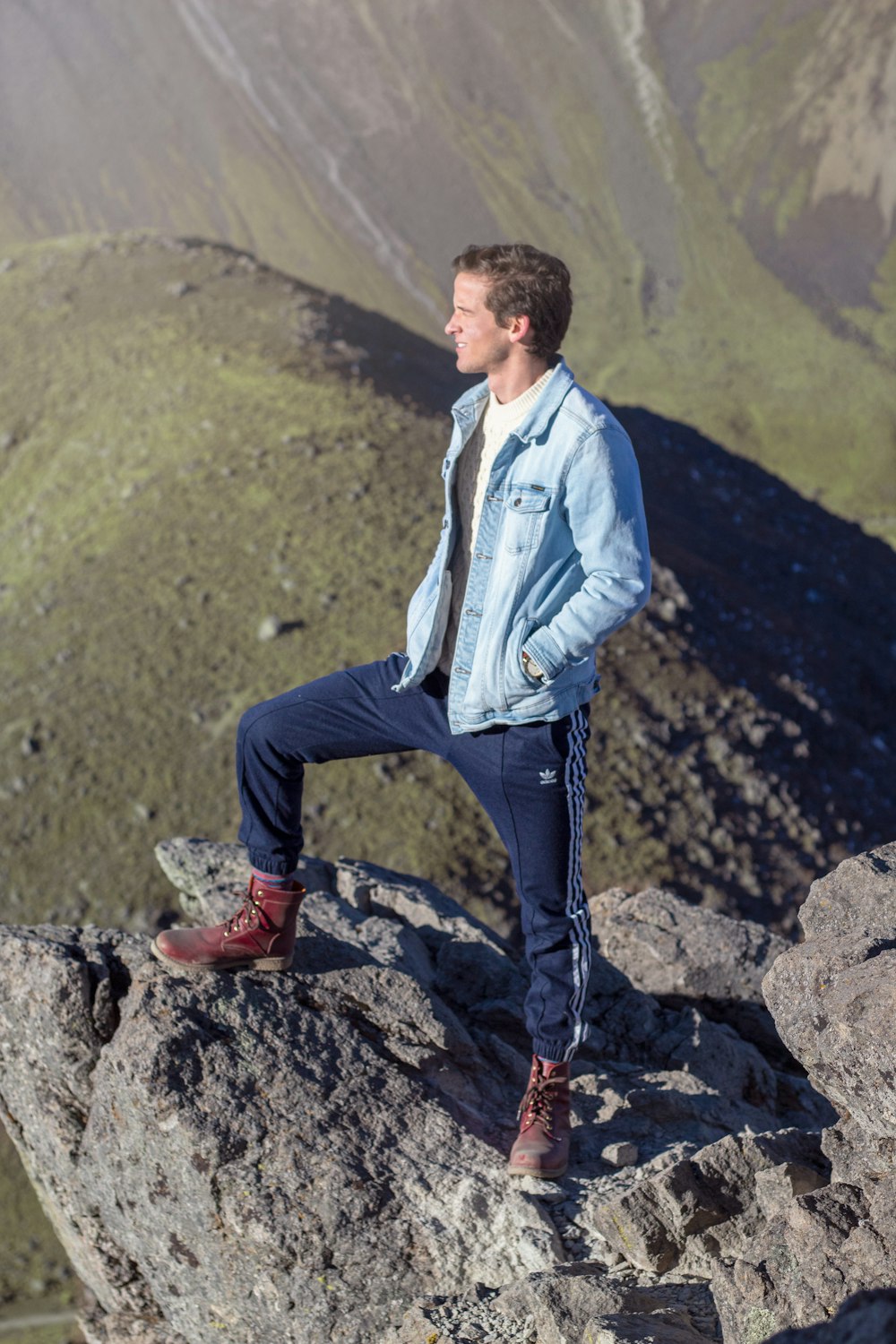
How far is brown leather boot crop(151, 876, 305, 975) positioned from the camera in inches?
212

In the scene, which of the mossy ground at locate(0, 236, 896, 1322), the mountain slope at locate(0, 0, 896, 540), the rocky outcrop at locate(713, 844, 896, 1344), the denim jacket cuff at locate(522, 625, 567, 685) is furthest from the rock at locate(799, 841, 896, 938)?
the mountain slope at locate(0, 0, 896, 540)

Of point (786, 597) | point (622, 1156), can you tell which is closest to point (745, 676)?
point (786, 597)

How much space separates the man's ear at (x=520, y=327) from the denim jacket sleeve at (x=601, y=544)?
0.48 metres

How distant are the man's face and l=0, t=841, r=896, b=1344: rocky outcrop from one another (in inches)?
105

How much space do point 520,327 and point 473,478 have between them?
68 centimetres

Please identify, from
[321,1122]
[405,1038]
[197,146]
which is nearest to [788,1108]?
[405,1038]

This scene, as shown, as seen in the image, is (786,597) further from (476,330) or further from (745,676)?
(476,330)

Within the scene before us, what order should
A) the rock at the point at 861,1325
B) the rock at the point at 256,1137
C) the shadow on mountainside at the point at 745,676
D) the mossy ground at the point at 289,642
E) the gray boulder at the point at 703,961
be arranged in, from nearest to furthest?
the rock at the point at 861,1325, the rock at the point at 256,1137, the gray boulder at the point at 703,961, the mossy ground at the point at 289,642, the shadow on mountainside at the point at 745,676

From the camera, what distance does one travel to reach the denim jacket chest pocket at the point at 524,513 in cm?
439

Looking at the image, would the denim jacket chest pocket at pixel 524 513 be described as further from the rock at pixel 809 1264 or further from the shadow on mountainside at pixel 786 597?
the shadow on mountainside at pixel 786 597

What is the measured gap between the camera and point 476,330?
14.5 ft

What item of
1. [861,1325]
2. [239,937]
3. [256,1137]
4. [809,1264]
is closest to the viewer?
[861,1325]

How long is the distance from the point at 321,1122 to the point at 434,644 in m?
2.19

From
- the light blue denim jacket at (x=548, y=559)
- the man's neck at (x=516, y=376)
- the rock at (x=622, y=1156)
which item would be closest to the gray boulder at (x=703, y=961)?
the rock at (x=622, y=1156)
